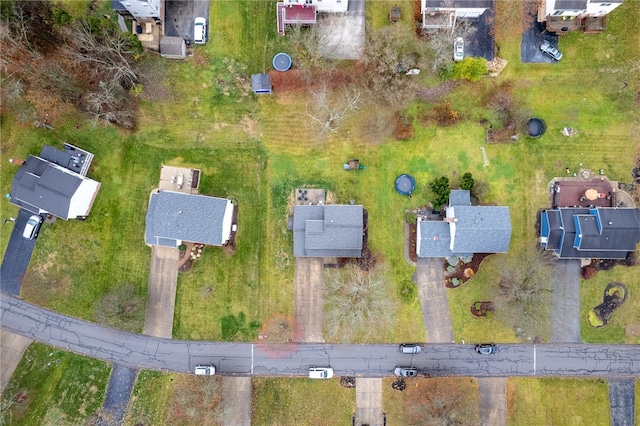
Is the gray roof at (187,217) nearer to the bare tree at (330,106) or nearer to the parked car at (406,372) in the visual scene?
the bare tree at (330,106)

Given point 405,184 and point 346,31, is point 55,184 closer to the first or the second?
point 346,31

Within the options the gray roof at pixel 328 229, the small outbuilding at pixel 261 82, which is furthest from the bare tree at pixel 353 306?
the small outbuilding at pixel 261 82

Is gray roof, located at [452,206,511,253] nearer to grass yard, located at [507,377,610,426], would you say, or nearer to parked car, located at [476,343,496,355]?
parked car, located at [476,343,496,355]

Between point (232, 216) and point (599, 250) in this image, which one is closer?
point (599, 250)

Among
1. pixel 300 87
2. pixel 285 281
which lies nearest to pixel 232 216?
pixel 285 281

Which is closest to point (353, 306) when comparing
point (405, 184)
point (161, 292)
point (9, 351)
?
point (405, 184)

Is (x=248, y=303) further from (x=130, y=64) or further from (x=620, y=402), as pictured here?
(x=620, y=402)

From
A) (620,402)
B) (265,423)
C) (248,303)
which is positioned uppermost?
(248,303)
